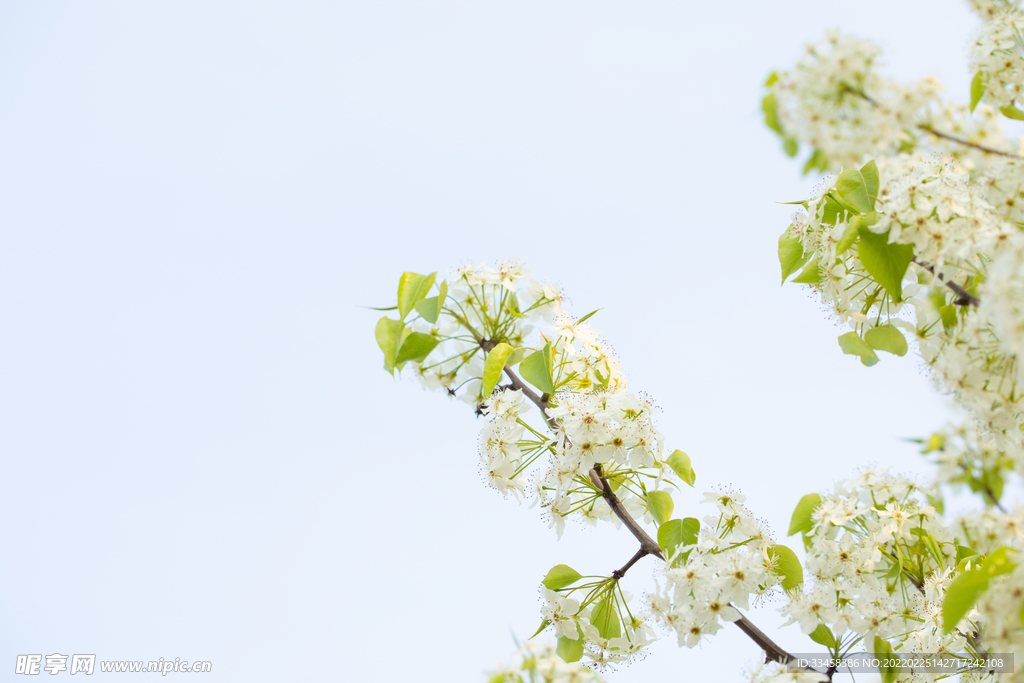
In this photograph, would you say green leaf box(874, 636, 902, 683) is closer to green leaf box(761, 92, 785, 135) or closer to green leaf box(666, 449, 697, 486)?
green leaf box(666, 449, 697, 486)

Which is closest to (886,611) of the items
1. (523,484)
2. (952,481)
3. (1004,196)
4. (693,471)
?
(952,481)

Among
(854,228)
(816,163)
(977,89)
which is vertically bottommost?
(854,228)

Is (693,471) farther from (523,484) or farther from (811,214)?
(811,214)

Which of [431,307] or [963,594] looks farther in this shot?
[431,307]

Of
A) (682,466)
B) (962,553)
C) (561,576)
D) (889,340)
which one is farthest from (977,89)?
(561,576)

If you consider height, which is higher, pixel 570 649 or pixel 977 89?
pixel 977 89

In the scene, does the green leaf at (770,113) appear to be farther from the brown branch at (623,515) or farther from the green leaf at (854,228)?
the brown branch at (623,515)

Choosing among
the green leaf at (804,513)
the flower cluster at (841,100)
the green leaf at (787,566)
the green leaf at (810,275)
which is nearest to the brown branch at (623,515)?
the green leaf at (787,566)

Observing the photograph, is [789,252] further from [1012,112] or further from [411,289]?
[1012,112]
